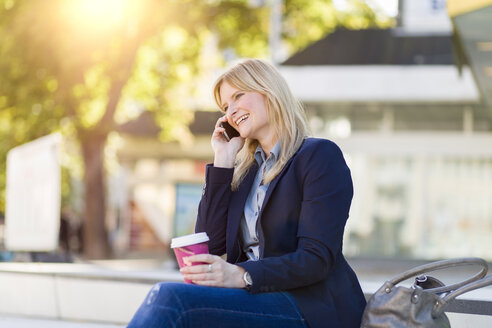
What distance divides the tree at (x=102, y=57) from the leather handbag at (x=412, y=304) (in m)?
15.6

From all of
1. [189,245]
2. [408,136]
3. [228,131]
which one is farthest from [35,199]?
Answer: [408,136]

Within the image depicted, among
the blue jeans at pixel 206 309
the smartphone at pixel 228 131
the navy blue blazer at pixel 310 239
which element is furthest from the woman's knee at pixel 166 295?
the smartphone at pixel 228 131

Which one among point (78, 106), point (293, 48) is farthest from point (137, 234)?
point (78, 106)

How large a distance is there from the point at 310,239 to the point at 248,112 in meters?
0.69

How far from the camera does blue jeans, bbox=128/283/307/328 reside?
2.67m

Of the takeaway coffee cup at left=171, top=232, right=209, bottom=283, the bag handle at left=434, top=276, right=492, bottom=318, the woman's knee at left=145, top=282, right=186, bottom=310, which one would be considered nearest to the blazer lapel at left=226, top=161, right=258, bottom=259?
the takeaway coffee cup at left=171, top=232, right=209, bottom=283

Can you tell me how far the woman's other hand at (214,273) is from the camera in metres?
2.85

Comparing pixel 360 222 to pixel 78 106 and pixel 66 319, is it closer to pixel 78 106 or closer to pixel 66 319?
pixel 78 106

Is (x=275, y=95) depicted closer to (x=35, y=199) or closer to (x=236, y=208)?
(x=236, y=208)

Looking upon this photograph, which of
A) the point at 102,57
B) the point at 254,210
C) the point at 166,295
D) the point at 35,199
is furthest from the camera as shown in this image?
the point at 102,57

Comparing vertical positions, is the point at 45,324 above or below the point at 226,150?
below

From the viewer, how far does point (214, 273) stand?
9.36ft

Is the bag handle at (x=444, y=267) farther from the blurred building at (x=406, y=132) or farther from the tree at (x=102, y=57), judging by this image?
the blurred building at (x=406, y=132)

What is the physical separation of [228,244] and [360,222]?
17.1 m
